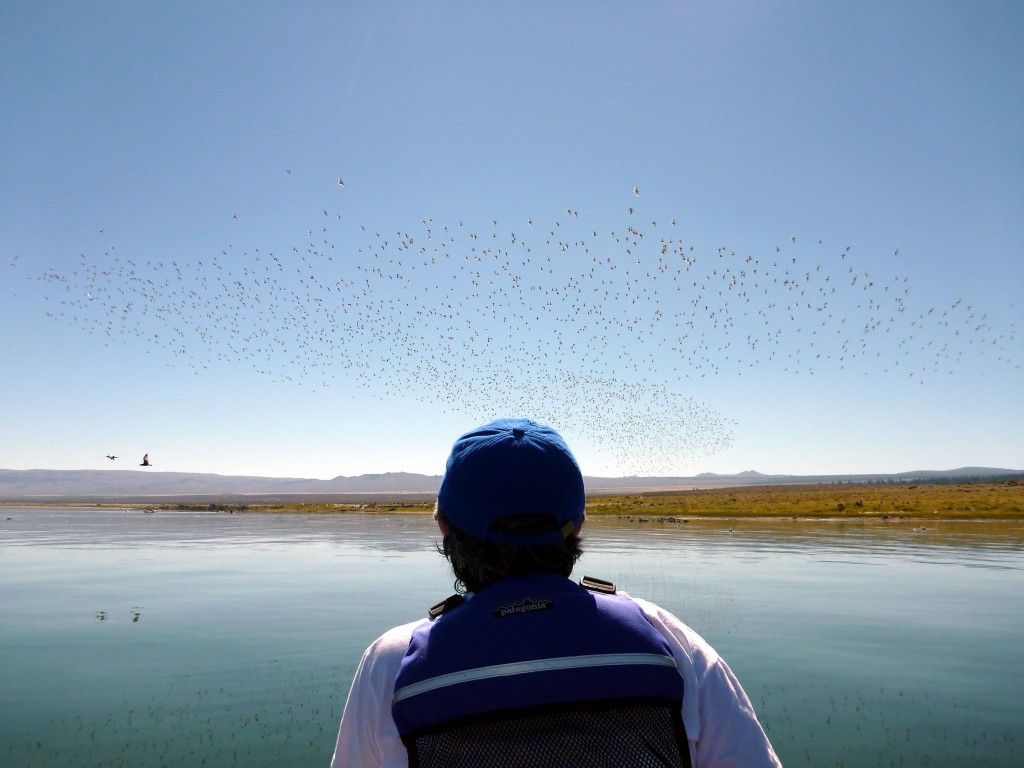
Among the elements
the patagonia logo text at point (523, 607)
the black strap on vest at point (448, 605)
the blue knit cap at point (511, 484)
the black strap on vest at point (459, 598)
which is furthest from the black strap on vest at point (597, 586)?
the black strap on vest at point (448, 605)

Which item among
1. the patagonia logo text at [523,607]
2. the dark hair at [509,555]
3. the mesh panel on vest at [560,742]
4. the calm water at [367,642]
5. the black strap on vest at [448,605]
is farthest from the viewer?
the calm water at [367,642]

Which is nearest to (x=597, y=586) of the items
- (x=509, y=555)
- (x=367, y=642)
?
(x=509, y=555)

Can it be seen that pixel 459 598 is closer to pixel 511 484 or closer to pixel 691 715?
pixel 511 484

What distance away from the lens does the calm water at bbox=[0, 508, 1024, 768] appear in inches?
437

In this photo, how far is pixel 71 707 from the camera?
1252 centimetres

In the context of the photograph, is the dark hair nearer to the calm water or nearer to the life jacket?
the life jacket

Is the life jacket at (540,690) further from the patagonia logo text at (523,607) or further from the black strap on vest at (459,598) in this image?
the black strap on vest at (459,598)

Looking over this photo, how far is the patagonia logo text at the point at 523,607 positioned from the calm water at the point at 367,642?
9657 millimetres

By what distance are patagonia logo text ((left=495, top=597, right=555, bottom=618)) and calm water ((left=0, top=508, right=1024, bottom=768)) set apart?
9.66m

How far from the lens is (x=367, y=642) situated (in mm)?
17125

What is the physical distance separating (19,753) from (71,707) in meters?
2.11

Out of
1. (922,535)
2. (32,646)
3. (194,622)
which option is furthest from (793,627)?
(922,535)

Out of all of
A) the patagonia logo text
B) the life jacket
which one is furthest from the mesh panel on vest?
the patagonia logo text

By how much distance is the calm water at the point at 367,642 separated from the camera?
36.4 ft
